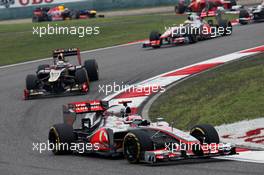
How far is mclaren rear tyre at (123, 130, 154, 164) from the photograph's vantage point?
1326 cm

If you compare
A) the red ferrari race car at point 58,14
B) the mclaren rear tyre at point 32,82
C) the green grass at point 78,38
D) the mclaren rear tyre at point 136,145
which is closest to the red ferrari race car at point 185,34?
the green grass at point 78,38

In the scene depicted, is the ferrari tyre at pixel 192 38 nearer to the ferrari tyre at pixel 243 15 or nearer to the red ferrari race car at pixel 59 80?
the ferrari tyre at pixel 243 15

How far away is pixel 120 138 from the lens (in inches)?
565

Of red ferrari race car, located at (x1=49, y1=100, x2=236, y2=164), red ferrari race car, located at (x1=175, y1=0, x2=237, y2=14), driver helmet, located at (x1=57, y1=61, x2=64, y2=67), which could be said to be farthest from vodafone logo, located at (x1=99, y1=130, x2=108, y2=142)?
red ferrari race car, located at (x1=175, y1=0, x2=237, y2=14)

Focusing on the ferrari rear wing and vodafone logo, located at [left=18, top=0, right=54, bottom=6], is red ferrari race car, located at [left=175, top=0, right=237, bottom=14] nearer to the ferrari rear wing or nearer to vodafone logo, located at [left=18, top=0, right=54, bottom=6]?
vodafone logo, located at [left=18, top=0, right=54, bottom=6]

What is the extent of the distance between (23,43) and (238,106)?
1073 inches

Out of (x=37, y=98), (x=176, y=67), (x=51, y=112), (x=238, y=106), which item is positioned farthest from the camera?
(x=176, y=67)

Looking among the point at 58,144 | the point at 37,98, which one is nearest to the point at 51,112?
the point at 37,98

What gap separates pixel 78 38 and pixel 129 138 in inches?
1163

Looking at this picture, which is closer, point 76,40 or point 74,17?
point 76,40

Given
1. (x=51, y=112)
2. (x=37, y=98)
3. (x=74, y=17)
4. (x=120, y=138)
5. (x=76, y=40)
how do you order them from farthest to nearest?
(x=74, y=17), (x=76, y=40), (x=37, y=98), (x=51, y=112), (x=120, y=138)

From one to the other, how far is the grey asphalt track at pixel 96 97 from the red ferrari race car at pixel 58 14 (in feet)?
67.5

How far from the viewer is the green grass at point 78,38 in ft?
127

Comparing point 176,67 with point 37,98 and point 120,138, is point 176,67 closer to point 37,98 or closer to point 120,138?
point 37,98
